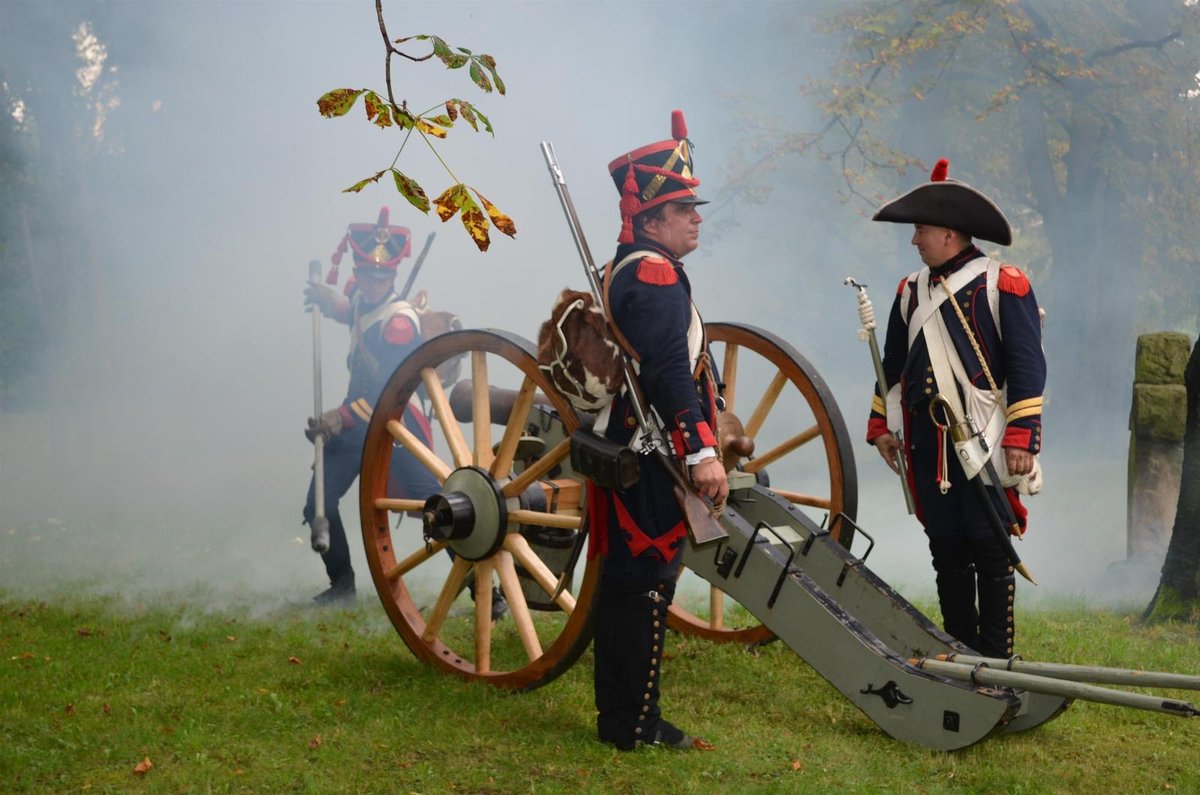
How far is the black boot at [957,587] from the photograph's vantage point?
3752 millimetres

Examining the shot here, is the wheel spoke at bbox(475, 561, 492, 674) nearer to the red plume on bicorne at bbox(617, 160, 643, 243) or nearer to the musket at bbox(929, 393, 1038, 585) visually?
the red plume on bicorne at bbox(617, 160, 643, 243)

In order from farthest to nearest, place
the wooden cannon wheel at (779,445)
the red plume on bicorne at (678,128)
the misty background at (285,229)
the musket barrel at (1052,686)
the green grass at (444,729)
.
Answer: the misty background at (285,229) < the wooden cannon wheel at (779,445) < the red plume on bicorne at (678,128) < the green grass at (444,729) < the musket barrel at (1052,686)

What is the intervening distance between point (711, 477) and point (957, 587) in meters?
0.99

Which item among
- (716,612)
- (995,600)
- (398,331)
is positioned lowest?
(716,612)

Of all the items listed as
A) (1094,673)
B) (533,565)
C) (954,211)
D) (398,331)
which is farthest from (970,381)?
(398,331)

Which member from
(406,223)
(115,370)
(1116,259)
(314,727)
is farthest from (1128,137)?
(314,727)

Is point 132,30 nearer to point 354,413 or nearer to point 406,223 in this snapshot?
point 406,223

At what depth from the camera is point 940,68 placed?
1257cm

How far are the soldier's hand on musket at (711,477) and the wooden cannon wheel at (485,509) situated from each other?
44cm

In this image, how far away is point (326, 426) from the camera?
5.39m

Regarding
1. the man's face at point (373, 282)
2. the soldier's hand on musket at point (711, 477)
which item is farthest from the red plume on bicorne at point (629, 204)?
the man's face at point (373, 282)

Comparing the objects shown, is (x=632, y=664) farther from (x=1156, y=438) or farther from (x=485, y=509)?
(x=1156, y=438)

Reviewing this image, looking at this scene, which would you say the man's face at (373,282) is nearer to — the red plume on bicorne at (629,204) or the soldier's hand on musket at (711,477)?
the red plume on bicorne at (629,204)

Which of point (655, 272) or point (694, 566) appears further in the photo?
point (694, 566)
